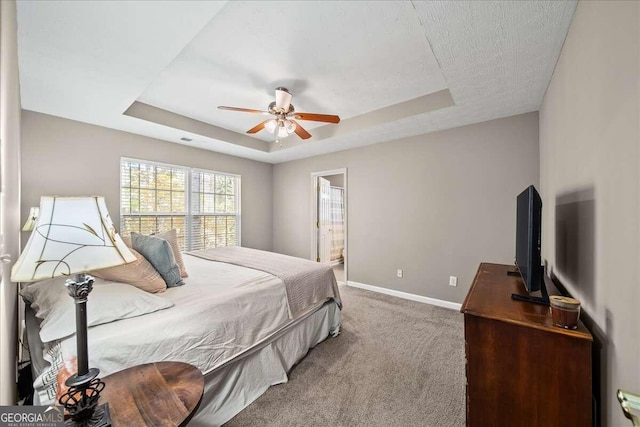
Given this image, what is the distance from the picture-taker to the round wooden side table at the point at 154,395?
838mm

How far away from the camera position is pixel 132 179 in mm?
3500

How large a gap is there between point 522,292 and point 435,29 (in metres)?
1.75

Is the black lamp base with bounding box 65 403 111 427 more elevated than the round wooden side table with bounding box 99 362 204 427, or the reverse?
the black lamp base with bounding box 65 403 111 427

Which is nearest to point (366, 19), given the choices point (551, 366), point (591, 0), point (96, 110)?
point (591, 0)

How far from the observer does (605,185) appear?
3.46 ft

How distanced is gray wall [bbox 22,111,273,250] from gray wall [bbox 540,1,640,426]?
447cm

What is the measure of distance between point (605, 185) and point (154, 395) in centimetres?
200

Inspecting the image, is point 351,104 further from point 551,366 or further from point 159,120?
point 551,366

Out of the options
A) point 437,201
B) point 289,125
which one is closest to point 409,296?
point 437,201

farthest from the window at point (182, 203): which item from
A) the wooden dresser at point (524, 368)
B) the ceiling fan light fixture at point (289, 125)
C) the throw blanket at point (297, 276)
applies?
the wooden dresser at point (524, 368)

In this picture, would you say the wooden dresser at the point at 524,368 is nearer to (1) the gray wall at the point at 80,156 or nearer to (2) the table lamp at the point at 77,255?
(2) the table lamp at the point at 77,255

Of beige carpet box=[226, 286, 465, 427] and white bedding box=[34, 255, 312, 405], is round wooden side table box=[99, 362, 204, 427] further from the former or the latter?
beige carpet box=[226, 286, 465, 427]

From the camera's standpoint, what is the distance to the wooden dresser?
3.31ft

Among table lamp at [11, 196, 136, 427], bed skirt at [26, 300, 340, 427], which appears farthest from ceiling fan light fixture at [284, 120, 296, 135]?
table lamp at [11, 196, 136, 427]
